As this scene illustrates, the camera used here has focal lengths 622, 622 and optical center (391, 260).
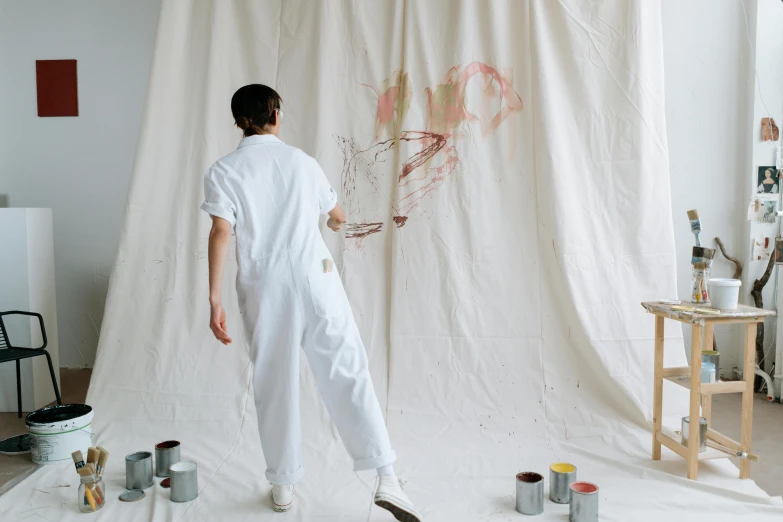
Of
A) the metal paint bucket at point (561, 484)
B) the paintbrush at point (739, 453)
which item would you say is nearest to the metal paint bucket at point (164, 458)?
the metal paint bucket at point (561, 484)

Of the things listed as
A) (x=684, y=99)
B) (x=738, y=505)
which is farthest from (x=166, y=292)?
(x=684, y=99)

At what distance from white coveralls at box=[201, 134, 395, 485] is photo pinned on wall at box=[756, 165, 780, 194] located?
2.26 m

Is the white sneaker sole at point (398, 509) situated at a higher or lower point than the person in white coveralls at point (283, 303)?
lower

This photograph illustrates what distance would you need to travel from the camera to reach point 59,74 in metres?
3.40

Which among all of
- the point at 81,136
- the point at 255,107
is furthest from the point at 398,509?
the point at 81,136

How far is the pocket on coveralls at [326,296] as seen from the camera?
177 cm

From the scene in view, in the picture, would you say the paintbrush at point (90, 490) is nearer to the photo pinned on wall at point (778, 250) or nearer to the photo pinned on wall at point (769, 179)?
the photo pinned on wall at point (778, 250)

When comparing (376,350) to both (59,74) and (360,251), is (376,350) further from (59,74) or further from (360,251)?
(59,74)

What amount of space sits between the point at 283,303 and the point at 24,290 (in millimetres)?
1701

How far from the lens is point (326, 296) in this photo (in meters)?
1.79

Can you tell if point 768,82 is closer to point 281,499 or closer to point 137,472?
point 281,499

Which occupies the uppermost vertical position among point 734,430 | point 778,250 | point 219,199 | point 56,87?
point 56,87

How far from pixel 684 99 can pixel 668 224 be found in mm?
871

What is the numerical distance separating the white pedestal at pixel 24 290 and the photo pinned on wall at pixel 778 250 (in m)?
3.35
